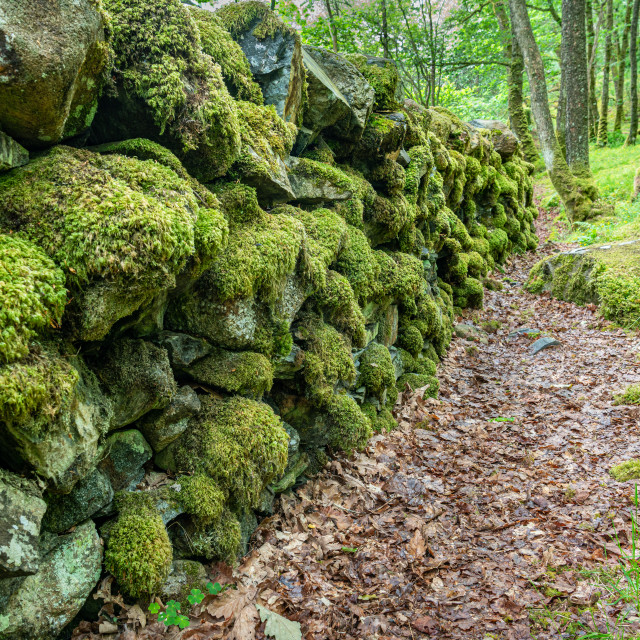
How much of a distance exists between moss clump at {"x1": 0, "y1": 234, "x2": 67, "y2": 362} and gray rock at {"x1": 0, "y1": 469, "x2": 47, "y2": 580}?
24.0 inches

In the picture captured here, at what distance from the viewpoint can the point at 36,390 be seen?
2092 mm

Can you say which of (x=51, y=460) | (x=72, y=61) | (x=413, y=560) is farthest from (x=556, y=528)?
(x=72, y=61)

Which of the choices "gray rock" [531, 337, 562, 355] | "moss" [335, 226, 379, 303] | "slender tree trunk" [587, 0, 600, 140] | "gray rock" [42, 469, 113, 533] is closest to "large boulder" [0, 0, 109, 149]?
"gray rock" [42, 469, 113, 533]

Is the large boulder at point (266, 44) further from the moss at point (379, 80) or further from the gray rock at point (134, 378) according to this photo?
the gray rock at point (134, 378)

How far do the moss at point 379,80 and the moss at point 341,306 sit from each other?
11.2 feet

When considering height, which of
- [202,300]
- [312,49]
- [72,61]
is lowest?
[202,300]

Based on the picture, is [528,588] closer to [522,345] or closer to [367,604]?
[367,604]

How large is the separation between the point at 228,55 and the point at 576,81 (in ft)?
42.3

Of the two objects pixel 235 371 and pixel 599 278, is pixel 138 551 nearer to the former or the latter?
pixel 235 371

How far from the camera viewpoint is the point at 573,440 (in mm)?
5309

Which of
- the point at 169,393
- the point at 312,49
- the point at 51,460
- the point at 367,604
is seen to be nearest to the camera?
the point at 51,460

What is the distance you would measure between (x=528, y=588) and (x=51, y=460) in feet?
10.8

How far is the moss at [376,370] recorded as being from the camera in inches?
221

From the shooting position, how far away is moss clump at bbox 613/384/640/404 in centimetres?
573
